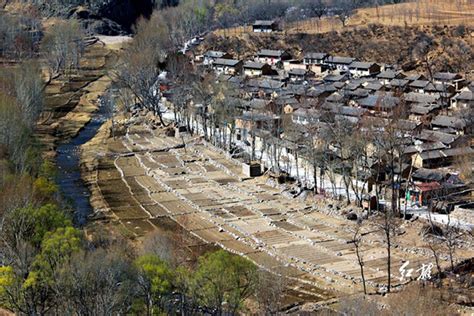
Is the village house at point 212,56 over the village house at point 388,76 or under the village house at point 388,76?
over

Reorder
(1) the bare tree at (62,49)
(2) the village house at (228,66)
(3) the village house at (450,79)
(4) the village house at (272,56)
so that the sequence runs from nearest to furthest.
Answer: (3) the village house at (450,79) → (2) the village house at (228,66) → (4) the village house at (272,56) → (1) the bare tree at (62,49)

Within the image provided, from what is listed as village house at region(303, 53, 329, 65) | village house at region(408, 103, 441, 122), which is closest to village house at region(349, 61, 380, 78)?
village house at region(303, 53, 329, 65)

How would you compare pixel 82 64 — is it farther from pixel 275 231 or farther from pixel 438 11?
pixel 275 231

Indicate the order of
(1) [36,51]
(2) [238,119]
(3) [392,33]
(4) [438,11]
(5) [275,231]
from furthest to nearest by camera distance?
(1) [36,51] < (4) [438,11] < (3) [392,33] < (2) [238,119] < (5) [275,231]

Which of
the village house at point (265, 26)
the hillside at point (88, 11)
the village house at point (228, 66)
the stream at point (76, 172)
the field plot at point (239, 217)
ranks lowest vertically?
the field plot at point (239, 217)

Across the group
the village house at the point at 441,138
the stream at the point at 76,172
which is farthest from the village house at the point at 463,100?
the stream at the point at 76,172

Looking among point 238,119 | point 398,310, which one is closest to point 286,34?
point 238,119

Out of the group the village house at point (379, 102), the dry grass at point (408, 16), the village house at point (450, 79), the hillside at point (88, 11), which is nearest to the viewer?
the village house at point (379, 102)

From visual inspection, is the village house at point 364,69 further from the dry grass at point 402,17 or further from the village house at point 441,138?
the village house at point 441,138
